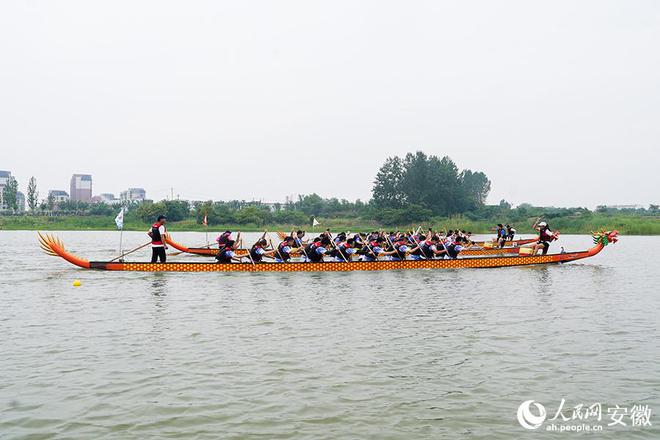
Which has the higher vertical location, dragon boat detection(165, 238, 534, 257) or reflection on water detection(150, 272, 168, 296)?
dragon boat detection(165, 238, 534, 257)

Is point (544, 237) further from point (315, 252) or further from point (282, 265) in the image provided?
point (282, 265)

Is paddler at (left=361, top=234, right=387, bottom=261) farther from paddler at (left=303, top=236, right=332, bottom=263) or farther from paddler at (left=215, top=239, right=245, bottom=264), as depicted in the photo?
paddler at (left=215, top=239, right=245, bottom=264)

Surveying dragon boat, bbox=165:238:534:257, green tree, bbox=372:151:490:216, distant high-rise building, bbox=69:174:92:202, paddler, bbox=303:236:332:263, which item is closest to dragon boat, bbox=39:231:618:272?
paddler, bbox=303:236:332:263

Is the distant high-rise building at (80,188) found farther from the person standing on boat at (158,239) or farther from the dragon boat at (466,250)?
the person standing on boat at (158,239)

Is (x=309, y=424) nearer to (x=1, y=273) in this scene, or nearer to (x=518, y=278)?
(x=518, y=278)

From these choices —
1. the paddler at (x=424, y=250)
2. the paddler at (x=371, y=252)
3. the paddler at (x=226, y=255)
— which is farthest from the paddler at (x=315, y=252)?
the paddler at (x=424, y=250)

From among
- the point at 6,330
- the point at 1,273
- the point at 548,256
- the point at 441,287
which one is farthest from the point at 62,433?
the point at 548,256

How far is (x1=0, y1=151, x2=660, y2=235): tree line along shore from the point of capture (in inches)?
2689

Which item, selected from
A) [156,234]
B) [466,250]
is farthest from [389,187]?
[156,234]

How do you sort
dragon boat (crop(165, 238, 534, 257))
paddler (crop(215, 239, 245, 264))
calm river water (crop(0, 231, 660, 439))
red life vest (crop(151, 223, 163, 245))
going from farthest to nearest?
1. dragon boat (crop(165, 238, 534, 257))
2. paddler (crop(215, 239, 245, 264))
3. red life vest (crop(151, 223, 163, 245))
4. calm river water (crop(0, 231, 660, 439))

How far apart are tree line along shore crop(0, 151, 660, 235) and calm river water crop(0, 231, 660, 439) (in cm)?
4737

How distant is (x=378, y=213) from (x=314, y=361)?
68.0 m

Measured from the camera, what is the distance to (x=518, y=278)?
1861 cm

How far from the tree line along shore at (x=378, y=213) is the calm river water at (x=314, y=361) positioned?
1865 inches
